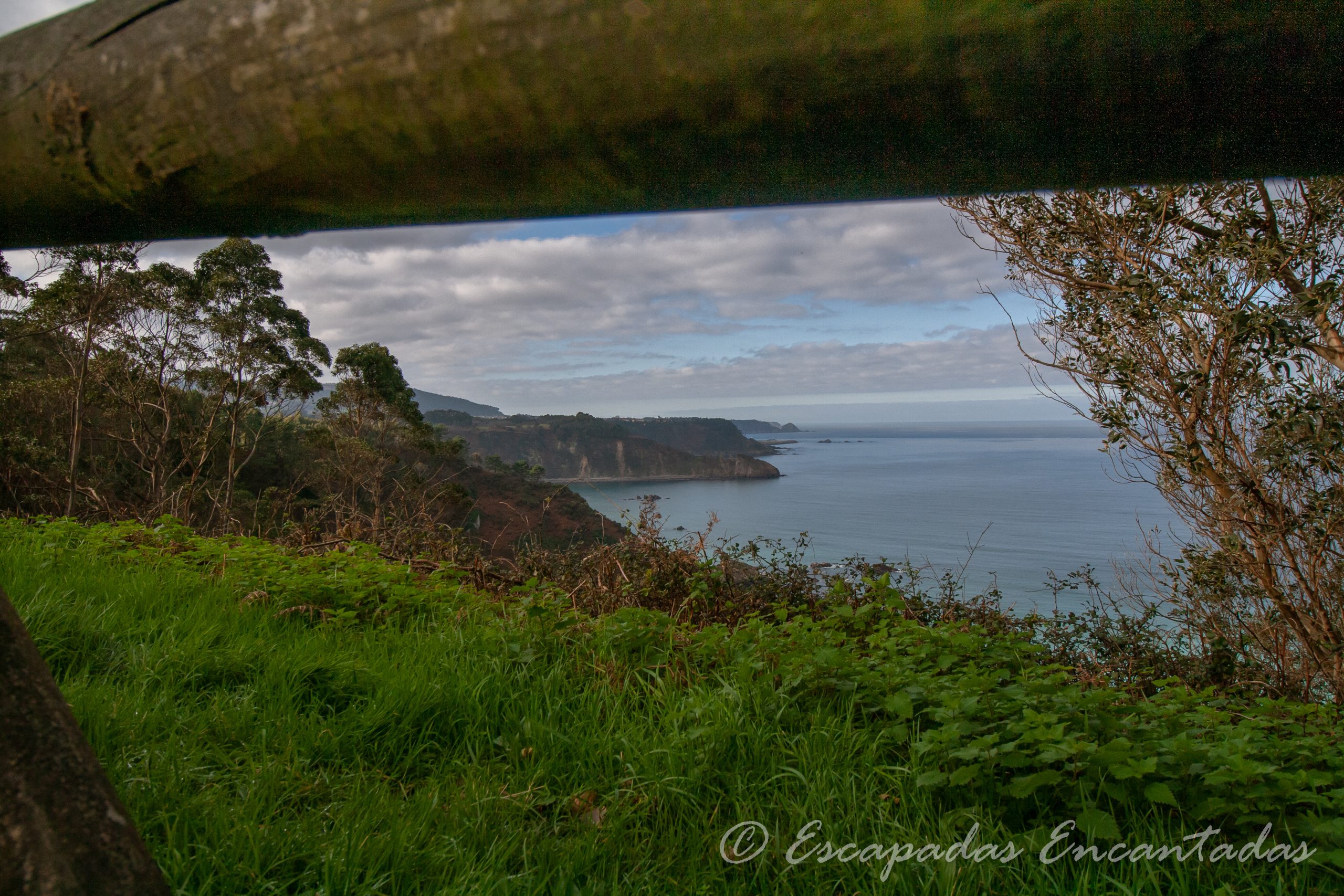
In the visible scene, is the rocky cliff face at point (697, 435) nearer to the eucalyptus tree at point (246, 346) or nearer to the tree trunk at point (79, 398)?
the eucalyptus tree at point (246, 346)

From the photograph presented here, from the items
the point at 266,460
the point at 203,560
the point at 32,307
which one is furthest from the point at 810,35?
the point at 266,460

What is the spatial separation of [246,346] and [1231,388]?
13.3 metres

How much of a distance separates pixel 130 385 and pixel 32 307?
63.0 inches

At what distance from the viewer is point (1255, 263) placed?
4.36 metres

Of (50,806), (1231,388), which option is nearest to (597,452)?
(1231,388)

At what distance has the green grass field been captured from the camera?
5.00 feet

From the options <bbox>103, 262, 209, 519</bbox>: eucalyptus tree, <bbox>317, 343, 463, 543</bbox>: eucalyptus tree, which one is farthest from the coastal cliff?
<bbox>103, 262, 209, 519</bbox>: eucalyptus tree

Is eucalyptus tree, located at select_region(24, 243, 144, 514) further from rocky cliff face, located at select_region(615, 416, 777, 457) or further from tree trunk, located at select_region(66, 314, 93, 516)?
rocky cliff face, located at select_region(615, 416, 777, 457)

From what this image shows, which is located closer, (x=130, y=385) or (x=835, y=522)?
(x=835, y=522)

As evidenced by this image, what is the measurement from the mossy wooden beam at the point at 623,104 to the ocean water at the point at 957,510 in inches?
161

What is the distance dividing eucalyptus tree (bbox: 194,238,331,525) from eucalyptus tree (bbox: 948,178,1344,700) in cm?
1199

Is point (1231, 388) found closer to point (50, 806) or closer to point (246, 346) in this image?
point (50, 806)

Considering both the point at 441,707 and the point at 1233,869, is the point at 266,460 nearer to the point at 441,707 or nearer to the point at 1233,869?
the point at 441,707

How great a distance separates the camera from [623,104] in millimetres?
470
